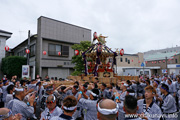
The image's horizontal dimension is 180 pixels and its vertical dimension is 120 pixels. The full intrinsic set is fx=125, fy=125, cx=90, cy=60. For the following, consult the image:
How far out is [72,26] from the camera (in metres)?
23.2

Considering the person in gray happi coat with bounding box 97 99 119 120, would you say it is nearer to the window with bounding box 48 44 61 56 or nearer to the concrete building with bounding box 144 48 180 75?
the window with bounding box 48 44 61 56

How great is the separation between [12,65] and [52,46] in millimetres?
6967

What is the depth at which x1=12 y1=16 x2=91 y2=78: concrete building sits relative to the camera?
65.0ft

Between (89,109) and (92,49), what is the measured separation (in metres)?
12.1

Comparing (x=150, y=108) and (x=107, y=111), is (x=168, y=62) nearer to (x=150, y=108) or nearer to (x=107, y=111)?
(x=150, y=108)

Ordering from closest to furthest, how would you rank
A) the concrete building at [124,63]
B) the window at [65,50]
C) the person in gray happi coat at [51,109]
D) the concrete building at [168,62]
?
the person in gray happi coat at [51,109]
the window at [65,50]
the concrete building at [168,62]
the concrete building at [124,63]

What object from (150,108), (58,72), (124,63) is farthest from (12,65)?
(124,63)

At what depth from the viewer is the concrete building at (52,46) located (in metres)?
19.8

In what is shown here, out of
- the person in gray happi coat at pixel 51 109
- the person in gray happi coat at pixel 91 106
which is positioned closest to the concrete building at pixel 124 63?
the person in gray happi coat at pixel 91 106

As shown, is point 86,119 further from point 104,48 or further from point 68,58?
point 68,58

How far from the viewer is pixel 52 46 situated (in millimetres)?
21406

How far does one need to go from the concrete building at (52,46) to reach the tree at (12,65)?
74.1 inches

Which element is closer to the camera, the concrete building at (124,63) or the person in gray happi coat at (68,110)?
the person in gray happi coat at (68,110)

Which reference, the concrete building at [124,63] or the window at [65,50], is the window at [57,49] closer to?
the window at [65,50]
